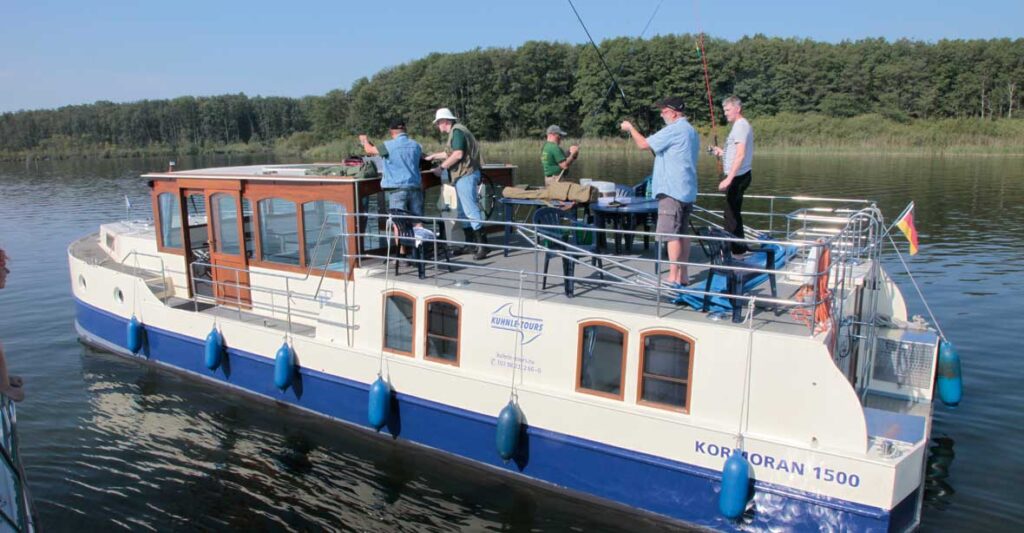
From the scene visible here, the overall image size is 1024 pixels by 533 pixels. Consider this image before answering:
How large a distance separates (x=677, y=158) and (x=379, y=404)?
4.82m

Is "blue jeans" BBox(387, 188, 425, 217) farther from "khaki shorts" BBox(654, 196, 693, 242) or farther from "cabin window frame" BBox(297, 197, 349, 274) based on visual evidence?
"khaki shorts" BBox(654, 196, 693, 242)

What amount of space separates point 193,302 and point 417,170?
520 cm

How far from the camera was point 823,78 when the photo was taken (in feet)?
228

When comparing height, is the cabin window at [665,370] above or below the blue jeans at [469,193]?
below

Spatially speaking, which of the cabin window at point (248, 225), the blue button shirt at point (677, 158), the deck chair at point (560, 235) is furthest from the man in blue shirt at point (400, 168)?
the blue button shirt at point (677, 158)

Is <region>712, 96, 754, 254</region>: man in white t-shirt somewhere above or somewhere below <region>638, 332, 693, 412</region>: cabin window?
above

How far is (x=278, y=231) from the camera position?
36.6 feet

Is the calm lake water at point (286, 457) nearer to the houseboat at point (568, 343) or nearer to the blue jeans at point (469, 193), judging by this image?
the houseboat at point (568, 343)

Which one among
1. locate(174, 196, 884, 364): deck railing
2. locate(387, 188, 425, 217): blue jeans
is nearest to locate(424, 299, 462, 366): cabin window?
locate(174, 196, 884, 364): deck railing

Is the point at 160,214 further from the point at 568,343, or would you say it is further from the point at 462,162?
the point at 568,343

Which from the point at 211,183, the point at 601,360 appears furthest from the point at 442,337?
the point at 211,183

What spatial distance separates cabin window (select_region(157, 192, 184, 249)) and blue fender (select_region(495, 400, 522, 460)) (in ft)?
24.5

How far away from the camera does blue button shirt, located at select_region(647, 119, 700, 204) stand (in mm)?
7977

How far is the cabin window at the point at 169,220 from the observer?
12.6 meters
